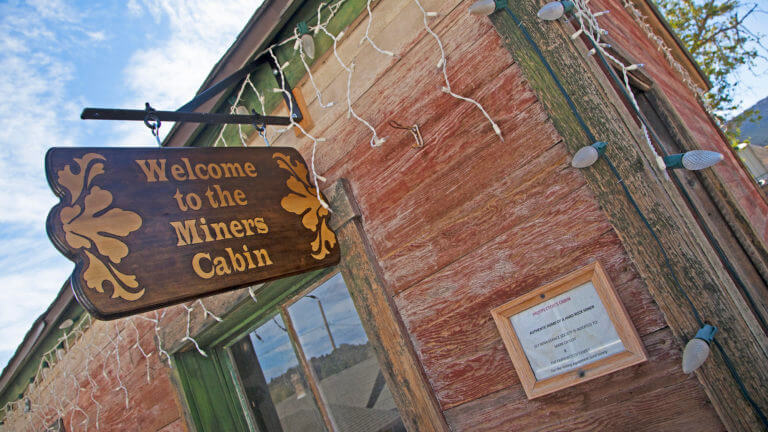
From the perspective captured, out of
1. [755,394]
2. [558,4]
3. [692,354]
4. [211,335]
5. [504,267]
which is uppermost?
[558,4]

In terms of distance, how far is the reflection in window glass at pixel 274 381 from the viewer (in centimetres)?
240

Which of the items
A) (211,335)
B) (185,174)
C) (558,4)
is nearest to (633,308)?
(558,4)

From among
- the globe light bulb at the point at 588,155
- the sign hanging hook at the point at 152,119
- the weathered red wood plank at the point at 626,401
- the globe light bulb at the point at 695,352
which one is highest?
the sign hanging hook at the point at 152,119

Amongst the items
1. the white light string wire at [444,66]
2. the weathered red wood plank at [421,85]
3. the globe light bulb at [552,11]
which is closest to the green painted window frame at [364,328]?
the weathered red wood plank at [421,85]

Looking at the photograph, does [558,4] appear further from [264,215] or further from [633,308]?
[264,215]

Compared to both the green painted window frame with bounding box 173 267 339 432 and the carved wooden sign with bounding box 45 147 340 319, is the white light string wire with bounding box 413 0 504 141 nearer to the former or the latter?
the carved wooden sign with bounding box 45 147 340 319

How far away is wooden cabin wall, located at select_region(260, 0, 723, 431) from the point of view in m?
1.30

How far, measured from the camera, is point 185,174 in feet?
5.35

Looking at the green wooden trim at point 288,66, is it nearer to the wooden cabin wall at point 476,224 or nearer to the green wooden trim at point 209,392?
the wooden cabin wall at point 476,224

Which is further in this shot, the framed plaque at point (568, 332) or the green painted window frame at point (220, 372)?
the green painted window frame at point (220, 372)

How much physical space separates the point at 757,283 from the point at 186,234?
245 cm

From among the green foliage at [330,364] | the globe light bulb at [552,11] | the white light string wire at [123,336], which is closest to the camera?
the globe light bulb at [552,11]

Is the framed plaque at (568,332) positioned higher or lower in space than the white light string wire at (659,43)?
lower

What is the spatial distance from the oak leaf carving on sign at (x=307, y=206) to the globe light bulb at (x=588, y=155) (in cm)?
94
